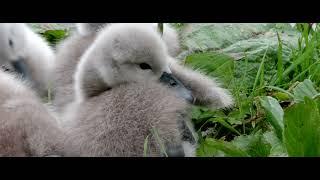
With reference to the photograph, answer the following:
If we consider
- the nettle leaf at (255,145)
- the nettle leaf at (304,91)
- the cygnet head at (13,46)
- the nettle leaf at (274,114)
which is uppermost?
the cygnet head at (13,46)

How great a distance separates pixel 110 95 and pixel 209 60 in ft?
2.07

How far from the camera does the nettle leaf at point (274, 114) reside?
68.5 inches

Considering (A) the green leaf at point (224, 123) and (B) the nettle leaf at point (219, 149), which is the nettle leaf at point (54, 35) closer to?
(A) the green leaf at point (224, 123)

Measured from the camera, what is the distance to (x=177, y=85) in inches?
70.5

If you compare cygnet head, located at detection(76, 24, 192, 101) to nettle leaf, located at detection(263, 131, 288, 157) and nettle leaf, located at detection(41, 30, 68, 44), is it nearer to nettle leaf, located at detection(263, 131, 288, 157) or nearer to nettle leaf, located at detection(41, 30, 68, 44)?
nettle leaf, located at detection(263, 131, 288, 157)

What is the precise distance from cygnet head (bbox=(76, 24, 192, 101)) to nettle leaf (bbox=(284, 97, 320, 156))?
0.40 metres

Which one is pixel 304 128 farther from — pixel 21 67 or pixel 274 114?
pixel 21 67

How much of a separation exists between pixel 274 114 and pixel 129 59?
435 millimetres

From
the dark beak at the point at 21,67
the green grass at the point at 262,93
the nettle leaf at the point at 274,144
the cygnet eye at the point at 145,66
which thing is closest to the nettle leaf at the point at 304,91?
the green grass at the point at 262,93

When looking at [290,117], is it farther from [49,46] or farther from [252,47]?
[49,46]

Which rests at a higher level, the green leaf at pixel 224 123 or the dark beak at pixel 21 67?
the dark beak at pixel 21 67
